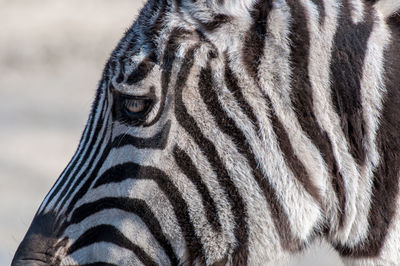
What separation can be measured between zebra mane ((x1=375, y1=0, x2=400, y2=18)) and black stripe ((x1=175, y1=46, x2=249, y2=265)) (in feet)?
2.62

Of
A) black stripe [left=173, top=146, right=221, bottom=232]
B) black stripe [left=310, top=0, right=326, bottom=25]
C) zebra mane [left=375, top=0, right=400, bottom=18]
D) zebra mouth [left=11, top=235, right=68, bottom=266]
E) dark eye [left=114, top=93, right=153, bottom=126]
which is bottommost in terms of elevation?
zebra mouth [left=11, top=235, right=68, bottom=266]

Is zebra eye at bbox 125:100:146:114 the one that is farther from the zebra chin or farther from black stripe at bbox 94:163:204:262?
the zebra chin

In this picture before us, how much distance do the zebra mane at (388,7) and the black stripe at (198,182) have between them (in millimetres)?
1020

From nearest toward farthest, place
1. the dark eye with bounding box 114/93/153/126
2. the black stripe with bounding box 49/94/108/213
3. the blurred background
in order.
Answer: the dark eye with bounding box 114/93/153/126, the black stripe with bounding box 49/94/108/213, the blurred background

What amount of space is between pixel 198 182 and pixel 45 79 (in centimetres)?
1229

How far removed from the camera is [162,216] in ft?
11.4

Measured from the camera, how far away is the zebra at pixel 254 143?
341cm

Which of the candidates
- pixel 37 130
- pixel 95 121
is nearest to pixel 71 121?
pixel 37 130

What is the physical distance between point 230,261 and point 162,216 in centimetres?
33

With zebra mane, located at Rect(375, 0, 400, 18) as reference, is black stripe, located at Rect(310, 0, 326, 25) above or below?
above

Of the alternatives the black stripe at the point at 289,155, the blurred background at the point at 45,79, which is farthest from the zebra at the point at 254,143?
the blurred background at the point at 45,79

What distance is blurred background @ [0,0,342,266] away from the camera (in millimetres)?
12523

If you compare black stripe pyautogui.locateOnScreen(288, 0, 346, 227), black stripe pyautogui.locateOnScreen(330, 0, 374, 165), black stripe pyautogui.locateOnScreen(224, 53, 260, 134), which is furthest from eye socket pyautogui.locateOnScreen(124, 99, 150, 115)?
black stripe pyautogui.locateOnScreen(330, 0, 374, 165)

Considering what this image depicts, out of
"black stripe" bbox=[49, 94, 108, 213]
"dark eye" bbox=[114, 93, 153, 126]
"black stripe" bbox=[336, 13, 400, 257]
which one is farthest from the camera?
"black stripe" bbox=[49, 94, 108, 213]
